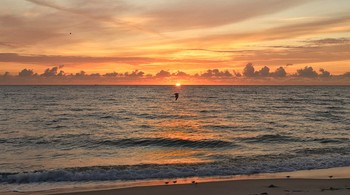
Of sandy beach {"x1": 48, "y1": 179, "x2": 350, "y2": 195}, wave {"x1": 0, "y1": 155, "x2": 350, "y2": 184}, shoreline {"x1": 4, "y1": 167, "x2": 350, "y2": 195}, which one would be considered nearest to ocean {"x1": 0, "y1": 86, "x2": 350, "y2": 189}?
wave {"x1": 0, "y1": 155, "x2": 350, "y2": 184}

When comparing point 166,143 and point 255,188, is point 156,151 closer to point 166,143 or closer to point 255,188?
point 166,143

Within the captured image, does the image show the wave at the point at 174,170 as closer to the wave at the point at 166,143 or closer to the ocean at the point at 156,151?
the ocean at the point at 156,151

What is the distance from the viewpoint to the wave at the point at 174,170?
592 inches

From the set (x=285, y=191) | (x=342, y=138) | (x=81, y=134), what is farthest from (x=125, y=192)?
(x=342, y=138)

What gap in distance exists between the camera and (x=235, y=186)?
513 inches

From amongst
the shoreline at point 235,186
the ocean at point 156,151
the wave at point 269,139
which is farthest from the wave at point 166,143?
the shoreline at point 235,186

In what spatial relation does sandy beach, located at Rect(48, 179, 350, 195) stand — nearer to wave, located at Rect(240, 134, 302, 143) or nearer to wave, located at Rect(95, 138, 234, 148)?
wave, located at Rect(95, 138, 234, 148)

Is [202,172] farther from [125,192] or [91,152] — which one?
[91,152]

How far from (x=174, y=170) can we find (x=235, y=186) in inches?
156

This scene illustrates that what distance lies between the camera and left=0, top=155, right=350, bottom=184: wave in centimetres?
1505

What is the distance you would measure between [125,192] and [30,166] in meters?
7.40

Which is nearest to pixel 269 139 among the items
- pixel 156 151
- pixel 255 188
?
pixel 156 151

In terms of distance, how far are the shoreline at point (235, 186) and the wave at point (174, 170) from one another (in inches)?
33.5

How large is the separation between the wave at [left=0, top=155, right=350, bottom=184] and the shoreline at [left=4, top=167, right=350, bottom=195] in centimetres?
85
